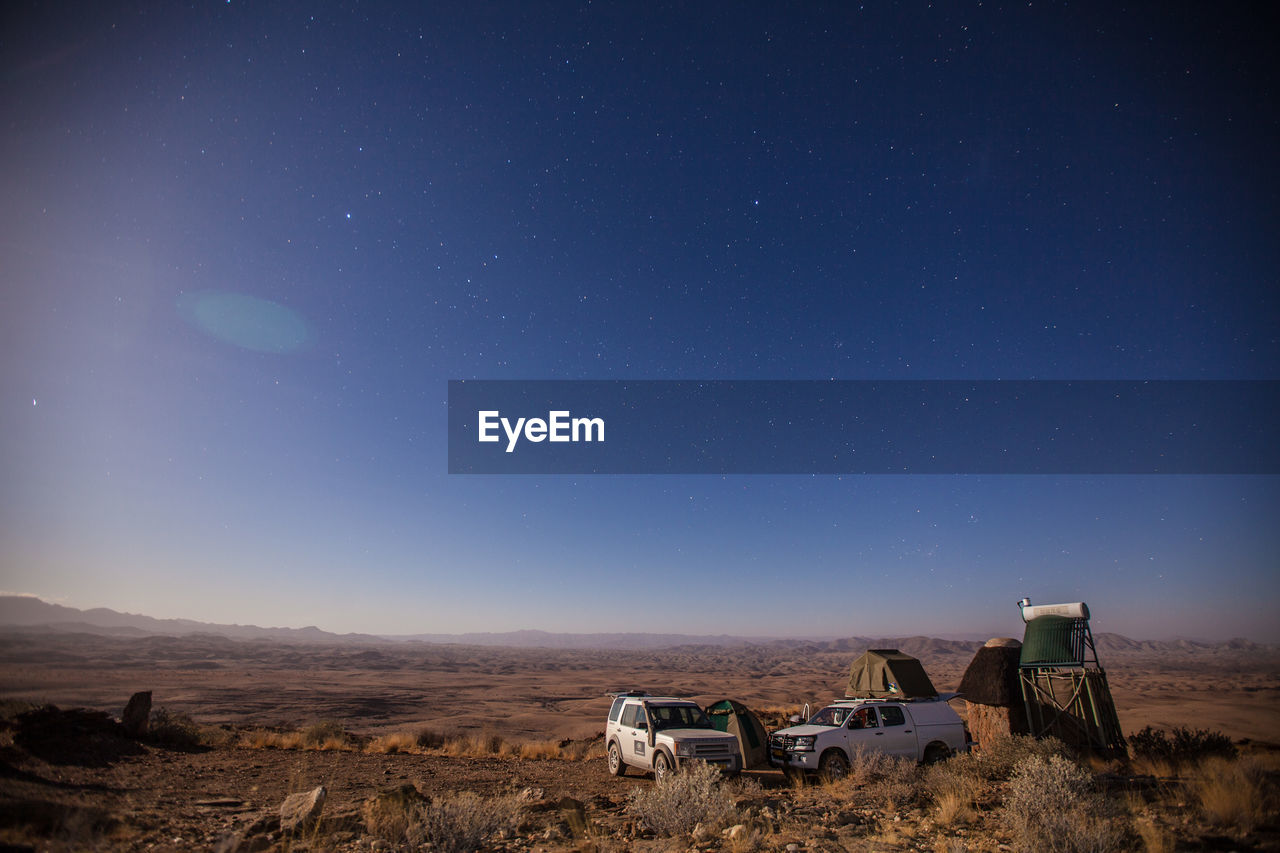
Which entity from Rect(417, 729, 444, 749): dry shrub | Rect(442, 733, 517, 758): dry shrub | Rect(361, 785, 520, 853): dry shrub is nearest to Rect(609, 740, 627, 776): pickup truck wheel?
Rect(442, 733, 517, 758): dry shrub

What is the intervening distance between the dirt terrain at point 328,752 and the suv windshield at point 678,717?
1.37 meters

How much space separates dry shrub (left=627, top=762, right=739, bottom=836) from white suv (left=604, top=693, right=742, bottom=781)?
6.53 feet

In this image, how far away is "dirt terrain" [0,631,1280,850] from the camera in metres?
8.75

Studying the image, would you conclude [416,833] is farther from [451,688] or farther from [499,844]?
[451,688]

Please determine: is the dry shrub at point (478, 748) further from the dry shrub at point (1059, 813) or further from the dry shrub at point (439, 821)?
the dry shrub at point (1059, 813)

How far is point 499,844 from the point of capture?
8695mm

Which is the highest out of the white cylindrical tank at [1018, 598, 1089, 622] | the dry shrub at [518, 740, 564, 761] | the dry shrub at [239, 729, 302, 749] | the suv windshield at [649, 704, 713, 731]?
the white cylindrical tank at [1018, 598, 1089, 622]

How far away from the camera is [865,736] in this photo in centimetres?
1418

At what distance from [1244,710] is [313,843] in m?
46.8

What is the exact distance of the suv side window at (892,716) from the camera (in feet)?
47.9

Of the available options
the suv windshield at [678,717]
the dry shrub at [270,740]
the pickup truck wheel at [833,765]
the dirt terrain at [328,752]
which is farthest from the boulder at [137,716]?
the pickup truck wheel at [833,765]

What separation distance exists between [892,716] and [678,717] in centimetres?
511

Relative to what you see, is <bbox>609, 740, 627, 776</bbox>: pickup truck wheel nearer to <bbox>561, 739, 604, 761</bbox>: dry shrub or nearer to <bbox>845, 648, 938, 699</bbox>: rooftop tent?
<bbox>561, 739, 604, 761</bbox>: dry shrub

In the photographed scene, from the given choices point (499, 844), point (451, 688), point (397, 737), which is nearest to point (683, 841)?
point (499, 844)
